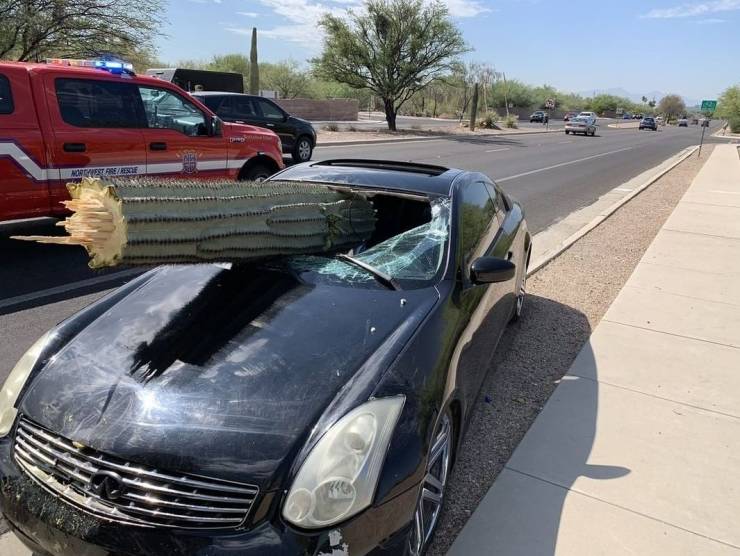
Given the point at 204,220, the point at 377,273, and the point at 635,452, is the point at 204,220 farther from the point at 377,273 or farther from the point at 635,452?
the point at 635,452

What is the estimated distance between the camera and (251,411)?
2057 mm

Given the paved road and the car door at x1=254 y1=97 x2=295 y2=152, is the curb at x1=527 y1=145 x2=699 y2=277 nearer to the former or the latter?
the paved road

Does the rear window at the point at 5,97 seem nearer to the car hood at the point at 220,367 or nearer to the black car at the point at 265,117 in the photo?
the car hood at the point at 220,367

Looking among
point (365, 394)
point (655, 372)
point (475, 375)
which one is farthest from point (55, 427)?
point (655, 372)

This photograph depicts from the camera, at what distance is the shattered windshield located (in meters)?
3.00

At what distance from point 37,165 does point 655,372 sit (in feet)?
19.7

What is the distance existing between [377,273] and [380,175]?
109cm

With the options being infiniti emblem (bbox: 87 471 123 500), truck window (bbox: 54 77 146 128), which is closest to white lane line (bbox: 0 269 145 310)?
truck window (bbox: 54 77 146 128)

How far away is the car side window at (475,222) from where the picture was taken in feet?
10.8

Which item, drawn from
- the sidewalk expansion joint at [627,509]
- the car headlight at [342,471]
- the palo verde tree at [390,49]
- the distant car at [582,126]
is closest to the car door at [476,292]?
the sidewalk expansion joint at [627,509]

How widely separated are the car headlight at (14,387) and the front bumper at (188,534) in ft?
0.98

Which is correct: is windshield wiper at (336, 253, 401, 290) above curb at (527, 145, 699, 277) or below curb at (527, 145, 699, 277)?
above

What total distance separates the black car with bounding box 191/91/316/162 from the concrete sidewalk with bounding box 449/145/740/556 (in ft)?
37.3

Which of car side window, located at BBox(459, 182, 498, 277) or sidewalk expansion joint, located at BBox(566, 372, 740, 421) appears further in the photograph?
sidewalk expansion joint, located at BBox(566, 372, 740, 421)
